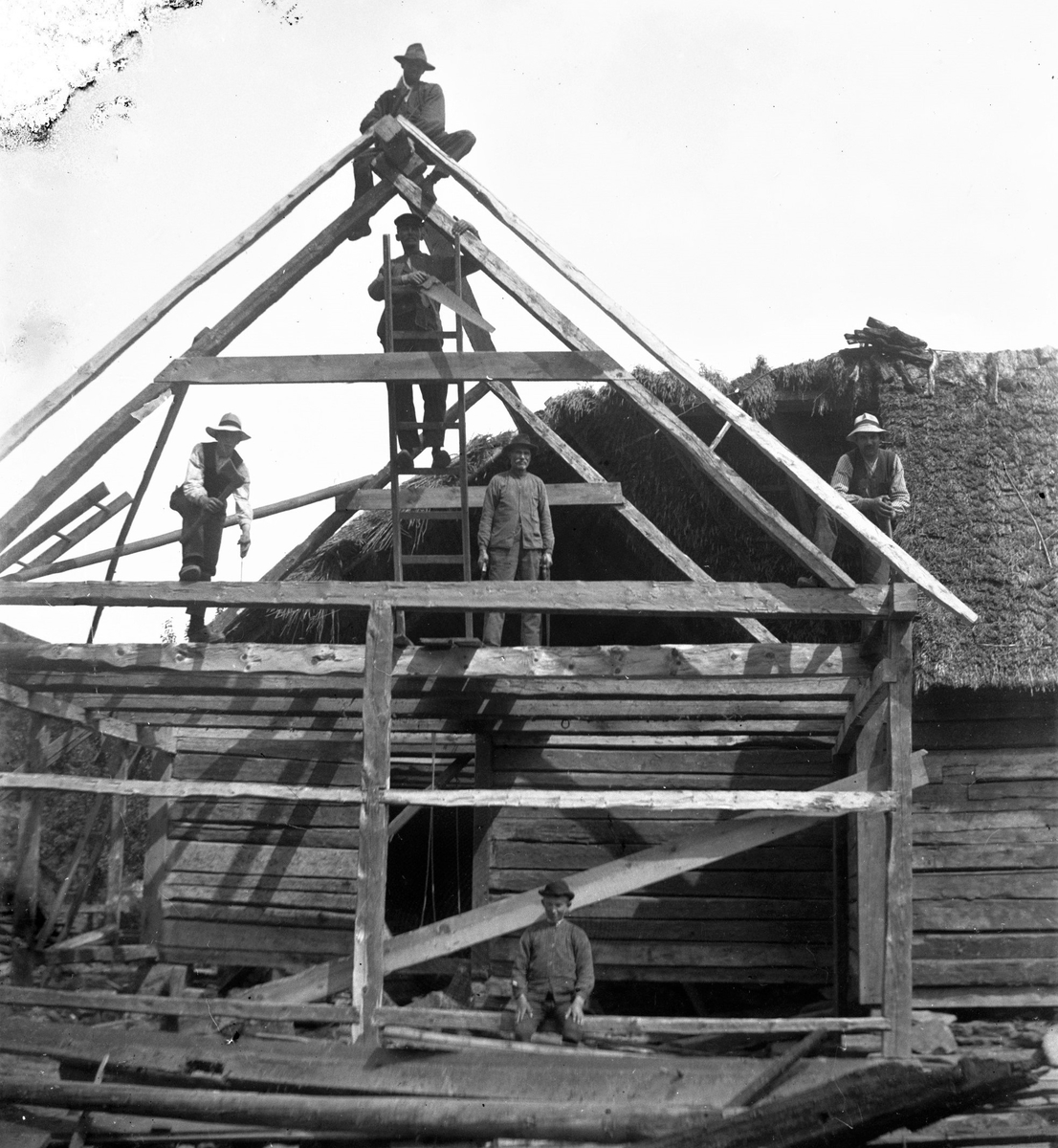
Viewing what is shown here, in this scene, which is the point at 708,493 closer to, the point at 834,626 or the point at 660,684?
the point at 834,626

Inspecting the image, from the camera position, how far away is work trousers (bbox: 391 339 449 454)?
347 inches

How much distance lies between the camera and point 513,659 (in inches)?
292

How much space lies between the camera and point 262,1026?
9.59m

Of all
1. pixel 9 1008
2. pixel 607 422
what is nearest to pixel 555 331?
pixel 607 422

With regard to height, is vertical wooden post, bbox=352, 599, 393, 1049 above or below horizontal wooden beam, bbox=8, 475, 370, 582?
below

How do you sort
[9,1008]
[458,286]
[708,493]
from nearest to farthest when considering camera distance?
[458,286] → [9,1008] → [708,493]

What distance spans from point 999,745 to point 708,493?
324 cm

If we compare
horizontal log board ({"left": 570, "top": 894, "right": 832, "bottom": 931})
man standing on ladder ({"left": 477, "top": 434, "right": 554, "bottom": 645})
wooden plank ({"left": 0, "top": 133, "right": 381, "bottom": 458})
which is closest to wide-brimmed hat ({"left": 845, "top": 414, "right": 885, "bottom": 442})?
man standing on ladder ({"left": 477, "top": 434, "right": 554, "bottom": 645})

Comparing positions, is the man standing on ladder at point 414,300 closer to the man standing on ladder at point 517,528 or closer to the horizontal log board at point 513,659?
the man standing on ladder at point 517,528

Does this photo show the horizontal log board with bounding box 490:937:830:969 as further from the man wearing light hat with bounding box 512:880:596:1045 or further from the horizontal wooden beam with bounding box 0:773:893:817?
the horizontal wooden beam with bounding box 0:773:893:817

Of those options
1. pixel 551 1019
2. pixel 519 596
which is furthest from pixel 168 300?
pixel 551 1019

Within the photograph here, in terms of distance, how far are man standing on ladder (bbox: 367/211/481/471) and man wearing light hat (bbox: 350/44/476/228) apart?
325 millimetres

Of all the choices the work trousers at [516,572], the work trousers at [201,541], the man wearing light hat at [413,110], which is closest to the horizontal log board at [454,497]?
the work trousers at [516,572]

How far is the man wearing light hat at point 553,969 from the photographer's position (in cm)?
739
